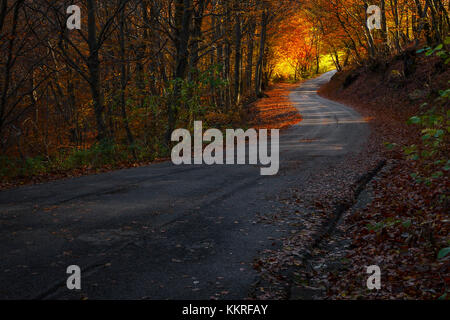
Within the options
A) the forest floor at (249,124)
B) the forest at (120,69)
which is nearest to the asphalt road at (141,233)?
the forest floor at (249,124)

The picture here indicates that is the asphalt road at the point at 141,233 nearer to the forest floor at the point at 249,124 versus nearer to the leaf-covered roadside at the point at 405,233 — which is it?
the forest floor at the point at 249,124

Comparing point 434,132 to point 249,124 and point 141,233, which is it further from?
point 249,124

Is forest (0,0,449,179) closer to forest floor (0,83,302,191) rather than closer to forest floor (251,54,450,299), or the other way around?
forest floor (0,83,302,191)

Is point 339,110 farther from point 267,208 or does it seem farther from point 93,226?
point 93,226

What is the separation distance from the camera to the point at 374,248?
647cm

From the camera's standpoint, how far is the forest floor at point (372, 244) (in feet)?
16.8

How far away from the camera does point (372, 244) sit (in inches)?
263

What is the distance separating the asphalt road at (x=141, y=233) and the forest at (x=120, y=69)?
433 cm

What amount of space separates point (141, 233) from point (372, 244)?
3.94 meters

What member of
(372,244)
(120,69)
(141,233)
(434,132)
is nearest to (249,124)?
(120,69)

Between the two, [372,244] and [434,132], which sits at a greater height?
[434,132]

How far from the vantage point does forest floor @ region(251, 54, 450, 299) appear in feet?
16.8
